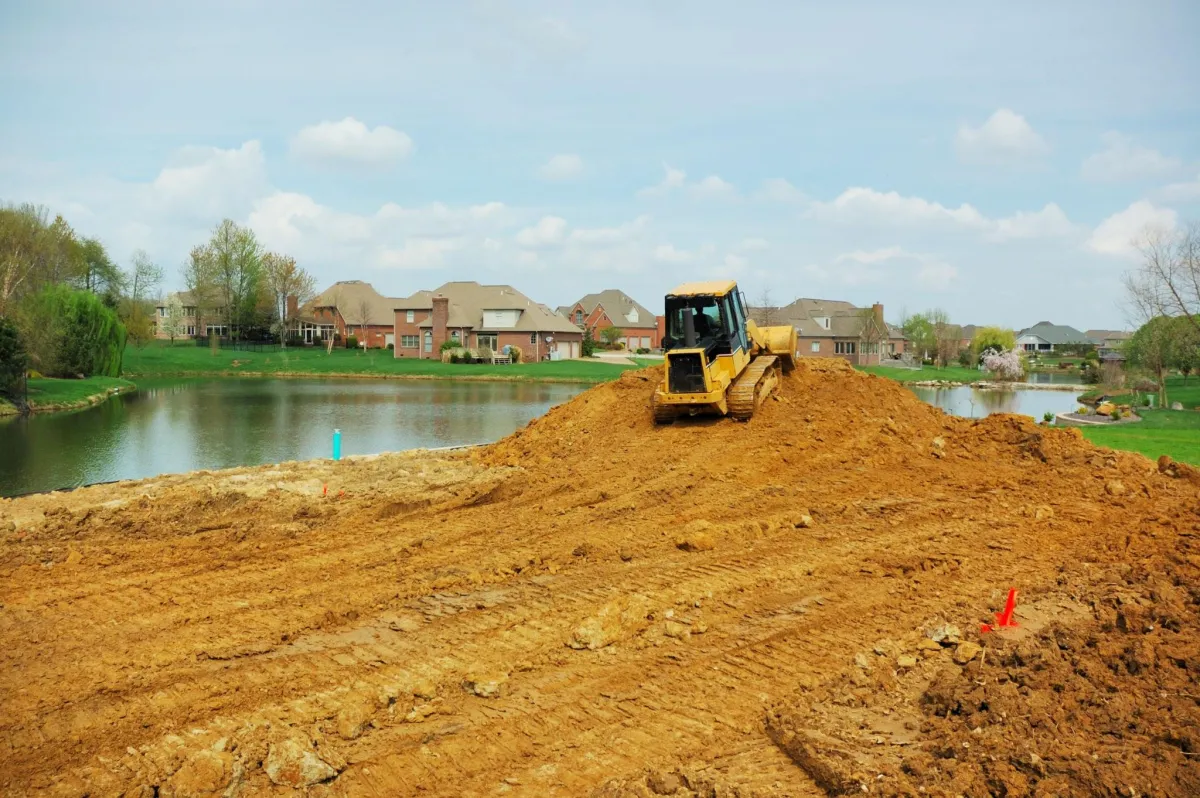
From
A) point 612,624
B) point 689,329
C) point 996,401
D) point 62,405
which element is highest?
point 689,329

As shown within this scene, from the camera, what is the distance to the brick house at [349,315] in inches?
3162

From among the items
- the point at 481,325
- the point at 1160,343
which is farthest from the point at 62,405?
the point at 1160,343

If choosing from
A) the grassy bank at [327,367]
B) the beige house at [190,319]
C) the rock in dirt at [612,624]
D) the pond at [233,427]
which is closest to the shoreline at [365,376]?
the grassy bank at [327,367]

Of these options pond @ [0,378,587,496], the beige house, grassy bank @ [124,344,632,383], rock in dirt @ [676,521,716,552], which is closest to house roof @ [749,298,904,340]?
grassy bank @ [124,344,632,383]

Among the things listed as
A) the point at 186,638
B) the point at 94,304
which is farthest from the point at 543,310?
the point at 186,638

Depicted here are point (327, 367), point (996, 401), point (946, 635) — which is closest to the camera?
point (946, 635)

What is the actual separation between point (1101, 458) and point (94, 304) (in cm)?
5126

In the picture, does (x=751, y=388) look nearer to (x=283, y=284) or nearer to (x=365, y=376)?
(x=365, y=376)

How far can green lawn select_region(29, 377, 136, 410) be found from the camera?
37.0 meters

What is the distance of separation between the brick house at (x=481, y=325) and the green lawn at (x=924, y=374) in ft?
86.3

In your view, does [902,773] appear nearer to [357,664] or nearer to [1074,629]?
[1074,629]

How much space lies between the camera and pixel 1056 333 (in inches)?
4833

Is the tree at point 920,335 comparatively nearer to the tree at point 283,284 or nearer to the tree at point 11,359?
the tree at point 283,284

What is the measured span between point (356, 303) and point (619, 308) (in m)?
28.5
